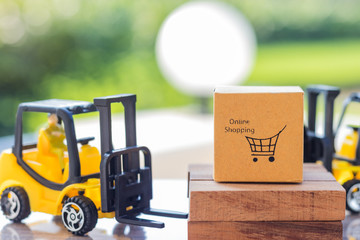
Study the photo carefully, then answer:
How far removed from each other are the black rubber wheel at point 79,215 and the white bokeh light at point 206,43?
2.97m

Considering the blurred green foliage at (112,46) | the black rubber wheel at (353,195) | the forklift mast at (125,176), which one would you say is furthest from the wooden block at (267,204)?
the blurred green foliage at (112,46)

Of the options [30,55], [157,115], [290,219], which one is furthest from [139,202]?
[30,55]

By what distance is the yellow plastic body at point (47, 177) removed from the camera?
2.40m

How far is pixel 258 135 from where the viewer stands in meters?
2.12

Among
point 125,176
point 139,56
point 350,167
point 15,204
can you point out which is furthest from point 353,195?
point 139,56

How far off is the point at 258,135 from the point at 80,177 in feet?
2.56

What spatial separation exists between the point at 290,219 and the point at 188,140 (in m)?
3.40

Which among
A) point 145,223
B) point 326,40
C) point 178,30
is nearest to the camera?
point 145,223

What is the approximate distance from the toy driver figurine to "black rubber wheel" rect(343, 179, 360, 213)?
1294mm

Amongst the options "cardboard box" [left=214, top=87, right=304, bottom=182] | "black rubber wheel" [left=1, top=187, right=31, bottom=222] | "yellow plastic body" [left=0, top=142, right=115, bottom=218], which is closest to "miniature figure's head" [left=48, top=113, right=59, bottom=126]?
"yellow plastic body" [left=0, top=142, right=115, bottom=218]

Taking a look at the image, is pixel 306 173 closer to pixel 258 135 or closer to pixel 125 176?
pixel 258 135

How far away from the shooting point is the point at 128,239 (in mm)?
2258

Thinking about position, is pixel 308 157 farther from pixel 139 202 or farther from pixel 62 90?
pixel 62 90

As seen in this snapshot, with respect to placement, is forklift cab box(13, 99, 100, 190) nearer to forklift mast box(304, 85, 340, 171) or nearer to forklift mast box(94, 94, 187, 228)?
forklift mast box(94, 94, 187, 228)
